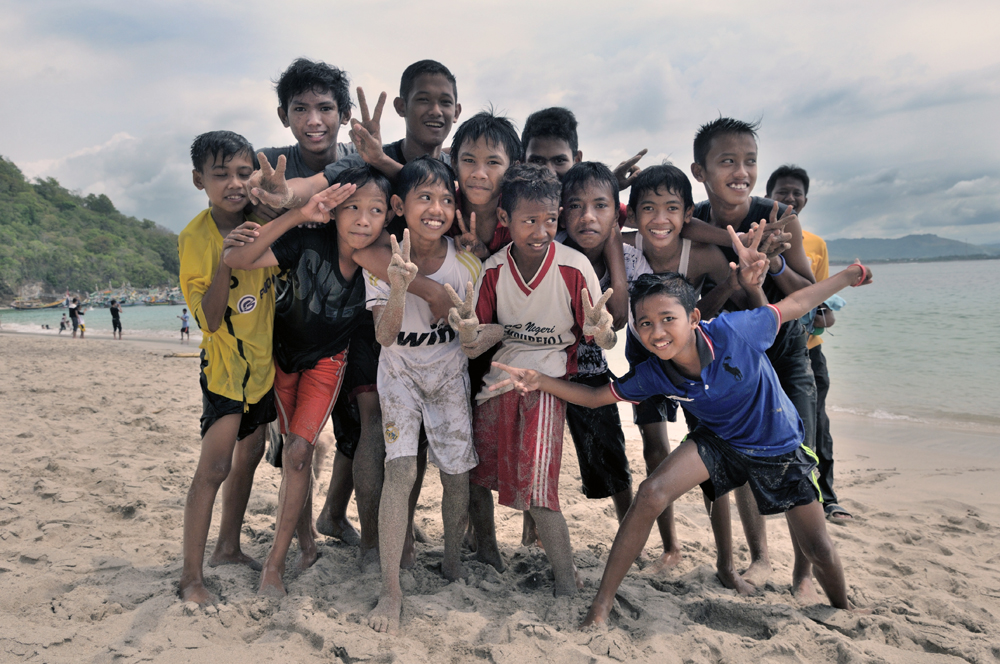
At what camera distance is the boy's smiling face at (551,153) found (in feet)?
12.2

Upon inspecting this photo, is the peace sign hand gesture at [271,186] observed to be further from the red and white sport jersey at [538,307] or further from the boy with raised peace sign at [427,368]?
the red and white sport jersey at [538,307]

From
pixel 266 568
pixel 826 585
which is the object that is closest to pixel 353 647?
pixel 266 568

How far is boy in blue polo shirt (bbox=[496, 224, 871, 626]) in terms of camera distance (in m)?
2.68

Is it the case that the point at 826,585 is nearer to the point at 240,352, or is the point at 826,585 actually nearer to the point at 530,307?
the point at 530,307

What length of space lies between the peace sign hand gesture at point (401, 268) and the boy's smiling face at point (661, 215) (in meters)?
1.38

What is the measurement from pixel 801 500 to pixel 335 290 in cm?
252

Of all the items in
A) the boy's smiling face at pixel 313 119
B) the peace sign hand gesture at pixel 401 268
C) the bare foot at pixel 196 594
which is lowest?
the bare foot at pixel 196 594

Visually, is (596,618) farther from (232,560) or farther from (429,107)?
(429,107)

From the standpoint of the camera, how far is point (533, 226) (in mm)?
2908

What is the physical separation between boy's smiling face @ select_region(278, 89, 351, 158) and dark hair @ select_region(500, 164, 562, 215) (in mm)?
1307

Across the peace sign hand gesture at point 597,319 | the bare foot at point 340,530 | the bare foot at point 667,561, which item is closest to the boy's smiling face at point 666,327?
the peace sign hand gesture at point 597,319

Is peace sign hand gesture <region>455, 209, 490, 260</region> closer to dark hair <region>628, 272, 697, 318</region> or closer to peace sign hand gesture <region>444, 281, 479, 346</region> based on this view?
peace sign hand gesture <region>444, 281, 479, 346</region>

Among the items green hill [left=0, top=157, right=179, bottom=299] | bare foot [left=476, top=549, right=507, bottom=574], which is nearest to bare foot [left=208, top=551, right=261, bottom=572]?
bare foot [left=476, top=549, right=507, bottom=574]

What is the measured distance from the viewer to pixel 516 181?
2.97m
